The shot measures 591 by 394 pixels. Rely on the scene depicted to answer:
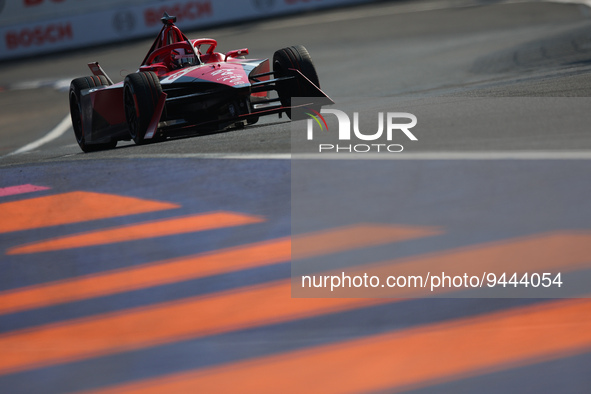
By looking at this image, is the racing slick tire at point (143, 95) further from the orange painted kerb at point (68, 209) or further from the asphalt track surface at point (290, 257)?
the orange painted kerb at point (68, 209)

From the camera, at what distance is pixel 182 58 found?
7645mm

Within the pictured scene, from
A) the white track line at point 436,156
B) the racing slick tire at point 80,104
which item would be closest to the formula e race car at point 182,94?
the racing slick tire at point 80,104

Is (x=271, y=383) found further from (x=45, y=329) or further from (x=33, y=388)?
(x=45, y=329)

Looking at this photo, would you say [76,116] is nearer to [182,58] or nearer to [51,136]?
[182,58]

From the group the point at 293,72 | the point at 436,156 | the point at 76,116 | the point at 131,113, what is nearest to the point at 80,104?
the point at 76,116

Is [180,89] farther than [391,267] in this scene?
Yes

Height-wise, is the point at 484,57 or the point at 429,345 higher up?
the point at 429,345

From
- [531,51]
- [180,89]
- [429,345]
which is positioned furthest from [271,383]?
[531,51]

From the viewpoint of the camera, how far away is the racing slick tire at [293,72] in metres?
7.23

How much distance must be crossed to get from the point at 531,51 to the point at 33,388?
1071 centimetres

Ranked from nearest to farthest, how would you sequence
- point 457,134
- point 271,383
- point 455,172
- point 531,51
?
point 271,383
point 455,172
point 457,134
point 531,51

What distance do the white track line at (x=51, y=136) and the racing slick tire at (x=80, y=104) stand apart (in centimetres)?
161

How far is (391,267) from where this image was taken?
3164 millimetres

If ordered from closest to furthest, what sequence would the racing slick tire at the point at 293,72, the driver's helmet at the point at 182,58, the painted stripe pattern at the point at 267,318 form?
the painted stripe pattern at the point at 267,318
the racing slick tire at the point at 293,72
the driver's helmet at the point at 182,58
